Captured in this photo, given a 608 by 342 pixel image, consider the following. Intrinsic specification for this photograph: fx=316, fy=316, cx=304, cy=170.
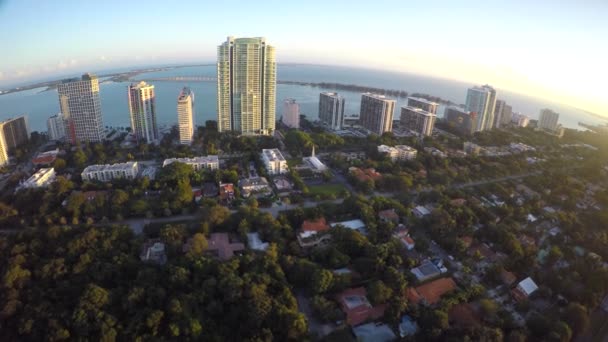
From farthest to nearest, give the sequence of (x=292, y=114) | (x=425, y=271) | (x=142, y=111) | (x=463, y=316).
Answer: (x=292, y=114) → (x=142, y=111) → (x=425, y=271) → (x=463, y=316)

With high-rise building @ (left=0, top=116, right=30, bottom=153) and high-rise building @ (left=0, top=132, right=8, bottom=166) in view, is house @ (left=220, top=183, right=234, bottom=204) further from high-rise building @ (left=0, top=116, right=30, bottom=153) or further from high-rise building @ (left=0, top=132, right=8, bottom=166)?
high-rise building @ (left=0, top=116, right=30, bottom=153)

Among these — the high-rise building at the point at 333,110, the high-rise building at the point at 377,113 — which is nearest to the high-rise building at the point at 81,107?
A: the high-rise building at the point at 333,110

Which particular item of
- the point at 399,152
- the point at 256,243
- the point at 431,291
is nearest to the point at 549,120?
the point at 399,152

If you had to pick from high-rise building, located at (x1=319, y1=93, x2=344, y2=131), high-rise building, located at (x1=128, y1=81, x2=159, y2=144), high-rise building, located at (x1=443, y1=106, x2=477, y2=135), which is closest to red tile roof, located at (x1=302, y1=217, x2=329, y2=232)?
high-rise building, located at (x1=128, y1=81, x2=159, y2=144)

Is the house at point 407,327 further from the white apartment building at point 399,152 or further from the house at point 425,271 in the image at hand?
the white apartment building at point 399,152

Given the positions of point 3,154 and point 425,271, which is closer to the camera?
point 425,271

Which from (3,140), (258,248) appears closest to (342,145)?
(258,248)

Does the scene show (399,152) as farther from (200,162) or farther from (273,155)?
(200,162)
